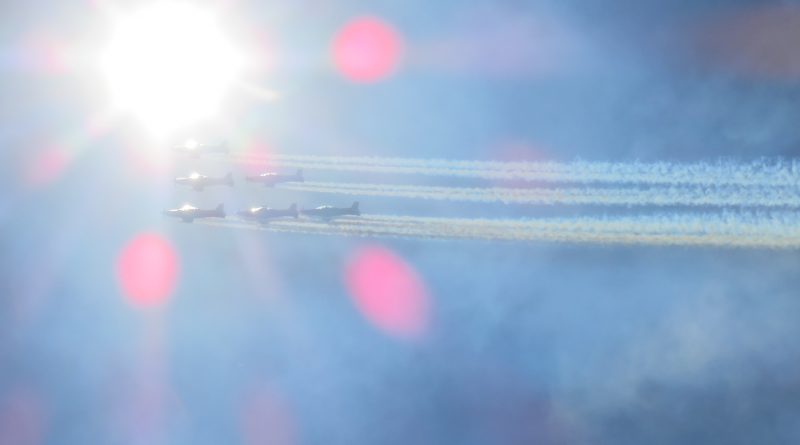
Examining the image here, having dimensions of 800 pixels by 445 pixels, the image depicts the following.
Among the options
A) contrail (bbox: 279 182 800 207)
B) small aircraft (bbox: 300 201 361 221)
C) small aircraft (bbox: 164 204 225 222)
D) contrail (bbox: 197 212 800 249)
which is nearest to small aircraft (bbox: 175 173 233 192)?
small aircraft (bbox: 164 204 225 222)

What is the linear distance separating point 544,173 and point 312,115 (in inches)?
300

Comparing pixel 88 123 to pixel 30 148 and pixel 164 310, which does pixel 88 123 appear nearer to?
pixel 30 148

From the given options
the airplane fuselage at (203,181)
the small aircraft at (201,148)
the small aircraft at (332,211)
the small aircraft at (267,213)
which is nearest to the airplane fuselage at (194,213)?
the airplane fuselage at (203,181)

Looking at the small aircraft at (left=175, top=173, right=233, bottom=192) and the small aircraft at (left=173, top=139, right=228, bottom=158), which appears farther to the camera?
the small aircraft at (left=173, top=139, right=228, bottom=158)

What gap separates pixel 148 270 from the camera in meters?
28.6

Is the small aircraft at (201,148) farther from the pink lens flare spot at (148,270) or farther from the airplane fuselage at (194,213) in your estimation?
the pink lens flare spot at (148,270)

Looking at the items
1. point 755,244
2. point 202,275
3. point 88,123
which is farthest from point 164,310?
point 755,244

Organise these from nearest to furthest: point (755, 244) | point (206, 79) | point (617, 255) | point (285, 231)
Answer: point (755, 244)
point (617, 255)
point (285, 231)
point (206, 79)

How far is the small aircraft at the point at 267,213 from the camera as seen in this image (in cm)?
2761

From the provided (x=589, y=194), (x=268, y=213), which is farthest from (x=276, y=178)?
(x=589, y=194)

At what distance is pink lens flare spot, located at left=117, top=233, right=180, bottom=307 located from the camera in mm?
28469

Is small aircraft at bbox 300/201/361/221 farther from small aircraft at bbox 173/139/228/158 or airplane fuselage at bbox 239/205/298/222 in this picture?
small aircraft at bbox 173/139/228/158

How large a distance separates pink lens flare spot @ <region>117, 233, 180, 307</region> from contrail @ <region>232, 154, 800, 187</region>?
4068mm

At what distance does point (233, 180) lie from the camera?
2862 centimetres
